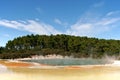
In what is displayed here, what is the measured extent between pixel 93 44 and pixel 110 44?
6.11m

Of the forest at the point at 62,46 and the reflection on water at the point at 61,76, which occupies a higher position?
the forest at the point at 62,46

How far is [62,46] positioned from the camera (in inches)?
3981

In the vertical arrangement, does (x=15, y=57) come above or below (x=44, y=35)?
below

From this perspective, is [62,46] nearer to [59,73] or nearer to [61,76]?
[59,73]

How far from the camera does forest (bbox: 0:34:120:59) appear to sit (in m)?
88.2

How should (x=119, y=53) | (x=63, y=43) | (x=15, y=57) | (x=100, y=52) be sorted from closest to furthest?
(x=15, y=57) < (x=119, y=53) < (x=100, y=52) < (x=63, y=43)

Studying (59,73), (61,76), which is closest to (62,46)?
(59,73)

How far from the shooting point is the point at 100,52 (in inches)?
3561

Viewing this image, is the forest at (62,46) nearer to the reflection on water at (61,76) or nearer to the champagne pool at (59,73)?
the champagne pool at (59,73)

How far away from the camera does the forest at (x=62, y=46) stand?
88.2m

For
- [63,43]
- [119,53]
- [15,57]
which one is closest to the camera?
[15,57]

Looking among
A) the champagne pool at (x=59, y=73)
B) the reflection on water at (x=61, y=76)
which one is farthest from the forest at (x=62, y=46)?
the reflection on water at (x=61, y=76)

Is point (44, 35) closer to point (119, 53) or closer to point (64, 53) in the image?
point (64, 53)

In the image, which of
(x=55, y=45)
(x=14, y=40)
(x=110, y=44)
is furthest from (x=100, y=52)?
(x=14, y=40)
